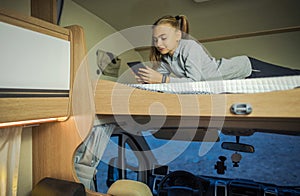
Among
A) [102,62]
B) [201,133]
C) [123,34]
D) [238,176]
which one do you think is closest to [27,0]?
[102,62]

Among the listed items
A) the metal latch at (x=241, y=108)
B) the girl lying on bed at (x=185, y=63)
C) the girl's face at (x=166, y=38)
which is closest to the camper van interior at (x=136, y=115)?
the metal latch at (x=241, y=108)

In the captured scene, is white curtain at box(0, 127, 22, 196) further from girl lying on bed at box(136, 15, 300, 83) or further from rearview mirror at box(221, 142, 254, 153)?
rearview mirror at box(221, 142, 254, 153)

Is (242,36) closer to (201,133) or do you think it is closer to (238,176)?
(201,133)

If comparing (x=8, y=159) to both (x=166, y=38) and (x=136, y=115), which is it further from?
(x=166, y=38)

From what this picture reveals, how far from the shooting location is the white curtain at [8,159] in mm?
951

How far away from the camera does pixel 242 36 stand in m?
1.90

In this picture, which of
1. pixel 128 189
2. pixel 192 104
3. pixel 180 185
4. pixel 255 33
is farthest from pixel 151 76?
pixel 255 33

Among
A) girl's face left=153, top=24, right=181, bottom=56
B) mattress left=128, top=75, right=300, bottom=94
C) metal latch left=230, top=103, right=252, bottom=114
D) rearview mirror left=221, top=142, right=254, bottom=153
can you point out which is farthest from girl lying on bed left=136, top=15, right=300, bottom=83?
rearview mirror left=221, top=142, right=254, bottom=153

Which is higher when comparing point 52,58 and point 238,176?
point 52,58

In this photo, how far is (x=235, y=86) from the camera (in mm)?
759

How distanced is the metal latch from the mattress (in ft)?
0.17

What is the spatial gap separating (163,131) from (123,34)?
1209 mm

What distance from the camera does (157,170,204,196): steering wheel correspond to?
4.17 feet

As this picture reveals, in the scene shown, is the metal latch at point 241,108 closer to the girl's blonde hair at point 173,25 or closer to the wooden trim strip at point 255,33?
the girl's blonde hair at point 173,25
